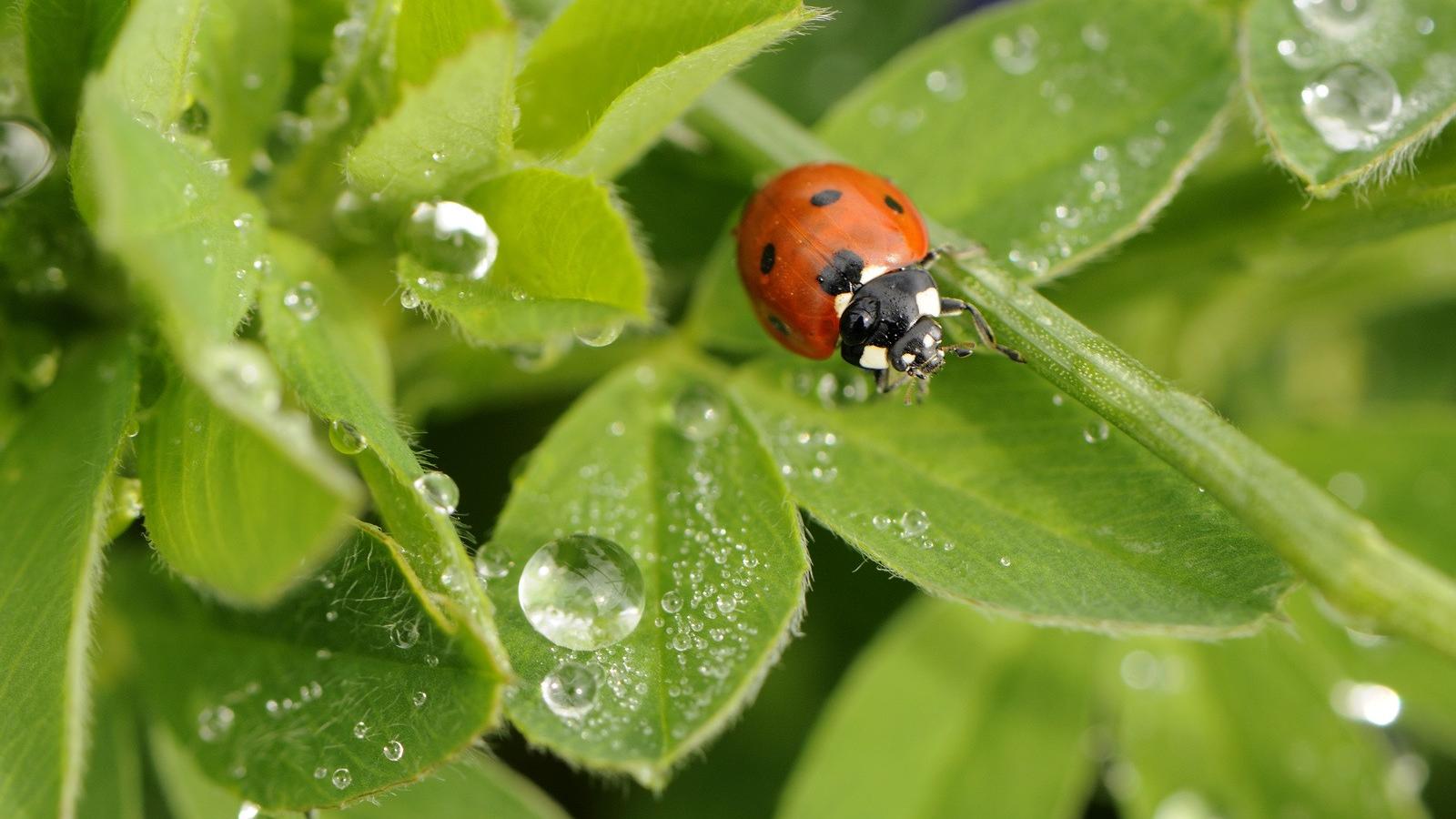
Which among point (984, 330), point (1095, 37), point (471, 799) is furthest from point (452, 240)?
point (1095, 37)

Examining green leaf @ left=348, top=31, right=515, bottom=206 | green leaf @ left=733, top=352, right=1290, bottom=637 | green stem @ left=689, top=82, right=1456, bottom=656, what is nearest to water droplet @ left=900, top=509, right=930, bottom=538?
green leaf @ left=733, top=352, right=1290, bottom=637

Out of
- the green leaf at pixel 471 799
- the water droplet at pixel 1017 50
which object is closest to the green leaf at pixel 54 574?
the green leaf at pixel 471 799

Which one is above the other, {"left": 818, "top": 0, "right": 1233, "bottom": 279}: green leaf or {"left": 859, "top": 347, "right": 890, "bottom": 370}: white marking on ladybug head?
{"left": 818, "top": 0, "right": 1233, "bottom": 279}: green leaf

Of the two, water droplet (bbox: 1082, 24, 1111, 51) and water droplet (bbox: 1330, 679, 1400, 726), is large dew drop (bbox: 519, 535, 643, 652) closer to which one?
water droplet (bbox: 1082, 24, 1111, 51)

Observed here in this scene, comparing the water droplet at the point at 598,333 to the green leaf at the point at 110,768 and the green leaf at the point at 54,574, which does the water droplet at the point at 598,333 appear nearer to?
the green leaf at the point at 54,574

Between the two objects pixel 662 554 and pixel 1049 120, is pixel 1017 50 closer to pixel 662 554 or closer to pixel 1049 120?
pixel 1049 120

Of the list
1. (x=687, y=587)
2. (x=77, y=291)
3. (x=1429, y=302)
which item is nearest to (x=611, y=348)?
(x=687, y=587)

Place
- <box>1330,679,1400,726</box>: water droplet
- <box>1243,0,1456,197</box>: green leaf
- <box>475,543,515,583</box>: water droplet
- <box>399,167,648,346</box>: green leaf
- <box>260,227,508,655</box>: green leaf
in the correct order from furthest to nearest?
<box>1330,679,1400,726</box>: water droplet < <box>1243,0,1456,197</box>: green leaf < <box>475,543,515,583</box>: water droplet < <box>399,167,648,346</box>: green leaf < <box>260,227,508,655</box>: green leaf
